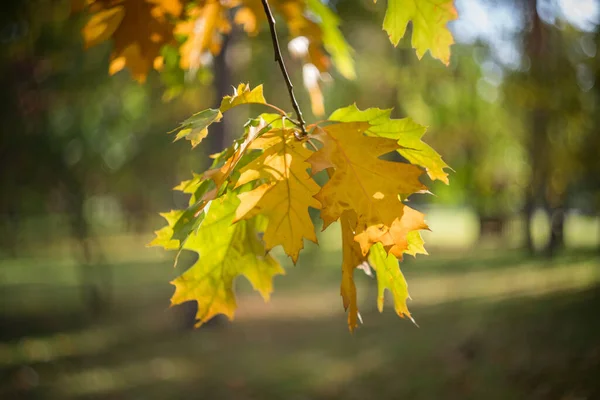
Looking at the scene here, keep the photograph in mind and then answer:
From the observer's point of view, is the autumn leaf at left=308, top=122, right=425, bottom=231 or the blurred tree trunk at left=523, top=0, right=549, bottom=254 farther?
the blurred tree trunk at left=523, top=0, right=549, bottom=254

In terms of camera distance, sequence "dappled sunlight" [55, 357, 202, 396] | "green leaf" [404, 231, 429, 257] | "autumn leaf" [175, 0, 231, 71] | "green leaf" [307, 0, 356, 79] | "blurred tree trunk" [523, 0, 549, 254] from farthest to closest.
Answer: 1. "blurred tree trunk" [523, 0, 549, 254]
2. "dappled sunlight" [55, 357, 202, 396]
3. "green leaf" [307, 0, 356, 79]
4. "autumn leaf" [175, 0, 231, 71]
5. "green leaf" [404, 231, 429, 257]

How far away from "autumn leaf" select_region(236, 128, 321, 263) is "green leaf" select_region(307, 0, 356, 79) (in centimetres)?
87

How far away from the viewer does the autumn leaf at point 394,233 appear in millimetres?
1018

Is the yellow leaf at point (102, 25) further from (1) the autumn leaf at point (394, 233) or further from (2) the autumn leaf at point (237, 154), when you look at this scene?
(1) the autumn leaf at point (394, 233)

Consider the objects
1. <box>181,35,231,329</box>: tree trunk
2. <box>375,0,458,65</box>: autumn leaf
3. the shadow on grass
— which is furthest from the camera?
<box>181,35,231,329</box>: tree trunk

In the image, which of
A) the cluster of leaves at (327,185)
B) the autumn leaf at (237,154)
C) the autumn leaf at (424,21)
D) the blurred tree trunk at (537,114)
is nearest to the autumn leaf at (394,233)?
the cluster of leaves at (327,185)

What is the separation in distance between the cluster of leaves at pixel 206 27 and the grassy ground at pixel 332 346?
10.9 ft

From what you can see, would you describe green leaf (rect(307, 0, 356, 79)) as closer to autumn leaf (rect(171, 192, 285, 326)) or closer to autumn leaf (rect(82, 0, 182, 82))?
autumn leaf (rect(82, 0, 182, 82))

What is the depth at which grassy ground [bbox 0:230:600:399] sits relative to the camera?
16.2 feet

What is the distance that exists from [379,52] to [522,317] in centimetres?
516

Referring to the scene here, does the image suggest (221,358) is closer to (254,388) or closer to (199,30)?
(254,388)

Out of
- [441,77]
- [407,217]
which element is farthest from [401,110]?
[407,217]

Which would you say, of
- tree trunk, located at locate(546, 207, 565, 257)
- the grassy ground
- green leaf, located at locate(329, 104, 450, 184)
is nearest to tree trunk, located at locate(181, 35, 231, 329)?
the grassy ground

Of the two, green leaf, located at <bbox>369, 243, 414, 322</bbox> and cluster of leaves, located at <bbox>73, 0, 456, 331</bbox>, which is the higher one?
cluster of leaves, located at <bbox>73, 0, 456, 331</bbox>
